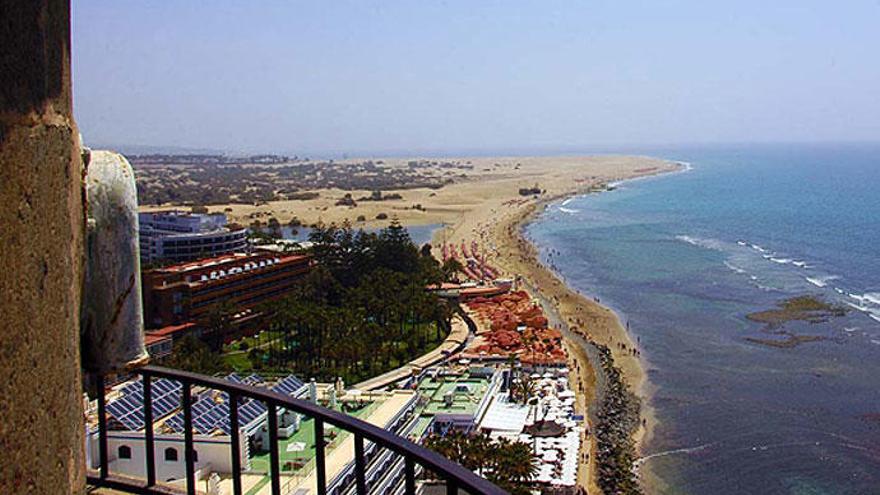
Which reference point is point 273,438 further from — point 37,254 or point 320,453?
point 37,254

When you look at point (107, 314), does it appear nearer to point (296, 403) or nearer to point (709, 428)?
point (296, 403)

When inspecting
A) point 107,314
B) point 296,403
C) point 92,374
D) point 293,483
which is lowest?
point 293,483

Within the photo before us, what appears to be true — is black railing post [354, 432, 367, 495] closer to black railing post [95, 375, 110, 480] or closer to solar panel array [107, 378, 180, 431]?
black railing post [95, 375, 110, 480]

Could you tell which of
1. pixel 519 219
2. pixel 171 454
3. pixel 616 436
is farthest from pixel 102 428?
pixel 519 219

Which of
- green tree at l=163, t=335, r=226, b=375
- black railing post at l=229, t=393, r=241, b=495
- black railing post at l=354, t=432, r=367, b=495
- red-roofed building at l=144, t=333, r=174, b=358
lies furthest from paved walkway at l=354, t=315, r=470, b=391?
black railing post at l=354, t=432, r=367, b=495

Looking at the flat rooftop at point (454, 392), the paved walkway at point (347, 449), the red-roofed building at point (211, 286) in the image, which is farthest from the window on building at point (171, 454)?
the red-roofed building at point (211, 286)

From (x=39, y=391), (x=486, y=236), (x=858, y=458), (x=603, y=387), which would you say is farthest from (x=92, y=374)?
(x=486, y=236)
